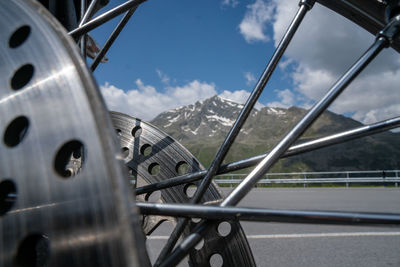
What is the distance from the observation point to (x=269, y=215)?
0.70 metres

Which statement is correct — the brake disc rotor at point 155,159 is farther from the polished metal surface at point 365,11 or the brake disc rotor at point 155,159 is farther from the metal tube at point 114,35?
the polished metal surface at point 365,11

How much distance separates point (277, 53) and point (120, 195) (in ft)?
3.26

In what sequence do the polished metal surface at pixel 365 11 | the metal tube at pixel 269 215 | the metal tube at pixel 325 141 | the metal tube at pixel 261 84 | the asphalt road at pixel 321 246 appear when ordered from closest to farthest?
1. the metal tube at pixel 269 215
2. the metal tube at pixel 325 141
3. the metal tube at pixel 261 84
4. the polished metal surface at pixel 365 11
5. the asphalt road at pixel 321 246

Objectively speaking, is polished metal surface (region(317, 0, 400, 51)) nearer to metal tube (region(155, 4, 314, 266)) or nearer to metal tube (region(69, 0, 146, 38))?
metal tube (region(155, 4, 314, 266))

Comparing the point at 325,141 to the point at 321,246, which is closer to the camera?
the point at 325,141

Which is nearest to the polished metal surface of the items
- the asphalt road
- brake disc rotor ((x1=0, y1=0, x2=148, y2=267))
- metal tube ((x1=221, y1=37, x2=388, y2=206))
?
metal tube ((x1=221, y1=37, x2=388, y2=206))

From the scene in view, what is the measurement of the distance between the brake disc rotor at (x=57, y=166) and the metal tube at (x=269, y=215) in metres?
0.28

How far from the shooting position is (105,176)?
393 mm

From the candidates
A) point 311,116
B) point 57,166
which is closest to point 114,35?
point 311,116

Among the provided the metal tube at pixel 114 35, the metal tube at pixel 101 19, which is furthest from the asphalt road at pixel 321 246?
the metal tube at pixel 101 19

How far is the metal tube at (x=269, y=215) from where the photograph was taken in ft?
2.23

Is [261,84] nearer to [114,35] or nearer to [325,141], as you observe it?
[325,141]

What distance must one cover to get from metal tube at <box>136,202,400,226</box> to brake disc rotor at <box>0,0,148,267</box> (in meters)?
0.28

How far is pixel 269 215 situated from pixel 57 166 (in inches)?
20.1
